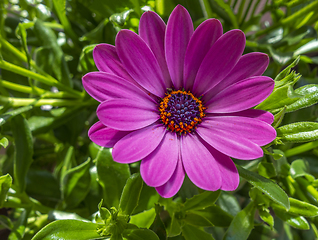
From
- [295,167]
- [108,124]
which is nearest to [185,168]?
[108,124]

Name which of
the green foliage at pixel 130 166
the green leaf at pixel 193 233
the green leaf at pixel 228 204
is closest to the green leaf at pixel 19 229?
the green foliage at pixel 130 166

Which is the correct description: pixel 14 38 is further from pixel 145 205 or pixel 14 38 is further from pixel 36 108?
pixel 145 205

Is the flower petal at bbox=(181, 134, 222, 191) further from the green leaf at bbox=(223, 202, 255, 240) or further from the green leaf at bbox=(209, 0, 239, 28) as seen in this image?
the green leaf at bbox=(209, 0, 239, 28)

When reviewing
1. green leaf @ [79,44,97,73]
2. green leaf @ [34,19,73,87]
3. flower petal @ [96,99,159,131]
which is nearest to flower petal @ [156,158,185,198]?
flower petal @ [96,99,159,131]

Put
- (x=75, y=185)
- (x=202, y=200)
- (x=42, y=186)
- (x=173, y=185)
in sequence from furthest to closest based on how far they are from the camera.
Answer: (x=42, y=186) < (x=75, y=185) < (x=202, y=200) < (x=173, y=185)

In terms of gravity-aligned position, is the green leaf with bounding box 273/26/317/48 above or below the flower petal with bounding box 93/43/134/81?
below

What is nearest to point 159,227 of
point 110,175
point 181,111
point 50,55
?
point 110,175

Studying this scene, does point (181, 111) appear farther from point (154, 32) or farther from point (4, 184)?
point (4, 184)
